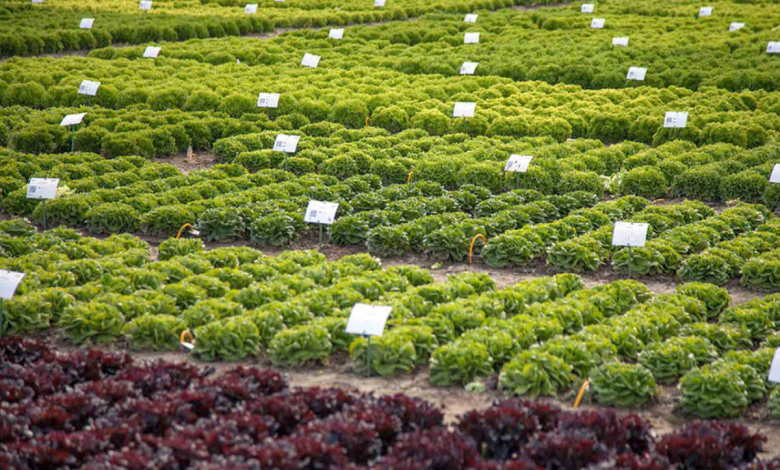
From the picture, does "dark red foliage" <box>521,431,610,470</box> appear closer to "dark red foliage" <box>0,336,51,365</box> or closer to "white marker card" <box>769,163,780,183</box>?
"dark red foliage" <box>0,336,51,365</box>

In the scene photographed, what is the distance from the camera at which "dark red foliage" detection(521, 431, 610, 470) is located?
27.0 feet

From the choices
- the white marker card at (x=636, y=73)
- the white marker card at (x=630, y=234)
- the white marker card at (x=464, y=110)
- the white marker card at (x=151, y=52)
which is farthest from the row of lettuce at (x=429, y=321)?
the white marker card at (x=151, y=52)

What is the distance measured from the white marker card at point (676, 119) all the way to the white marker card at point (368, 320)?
12.8 metres

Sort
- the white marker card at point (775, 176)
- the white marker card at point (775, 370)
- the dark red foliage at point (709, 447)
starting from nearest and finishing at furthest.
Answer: the dark red foliage at point (709, 447), the white marker card at point (775, 370), the white marker card at point (775, 176)

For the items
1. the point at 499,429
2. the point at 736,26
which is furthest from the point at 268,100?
the point at 736,26

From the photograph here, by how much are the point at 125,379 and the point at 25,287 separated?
3.65 meters

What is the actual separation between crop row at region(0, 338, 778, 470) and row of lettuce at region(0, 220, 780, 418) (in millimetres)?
1238

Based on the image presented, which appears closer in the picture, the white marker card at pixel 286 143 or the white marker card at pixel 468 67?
the white marker card at pixel 286 143

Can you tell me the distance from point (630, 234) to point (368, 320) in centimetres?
520

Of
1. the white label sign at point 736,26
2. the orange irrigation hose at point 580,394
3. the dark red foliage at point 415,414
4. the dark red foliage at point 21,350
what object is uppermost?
the white label sign at point 736,26

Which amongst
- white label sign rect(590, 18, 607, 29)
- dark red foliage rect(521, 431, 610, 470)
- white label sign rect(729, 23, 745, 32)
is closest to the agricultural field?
dark red foliage rect(521, 431, 610, 470)

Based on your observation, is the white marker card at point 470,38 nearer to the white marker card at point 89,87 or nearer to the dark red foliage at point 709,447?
the white marker card at point 89,87

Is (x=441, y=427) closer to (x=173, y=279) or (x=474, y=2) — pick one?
(x=173, y=279)

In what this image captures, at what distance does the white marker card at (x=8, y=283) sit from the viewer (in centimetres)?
1101
